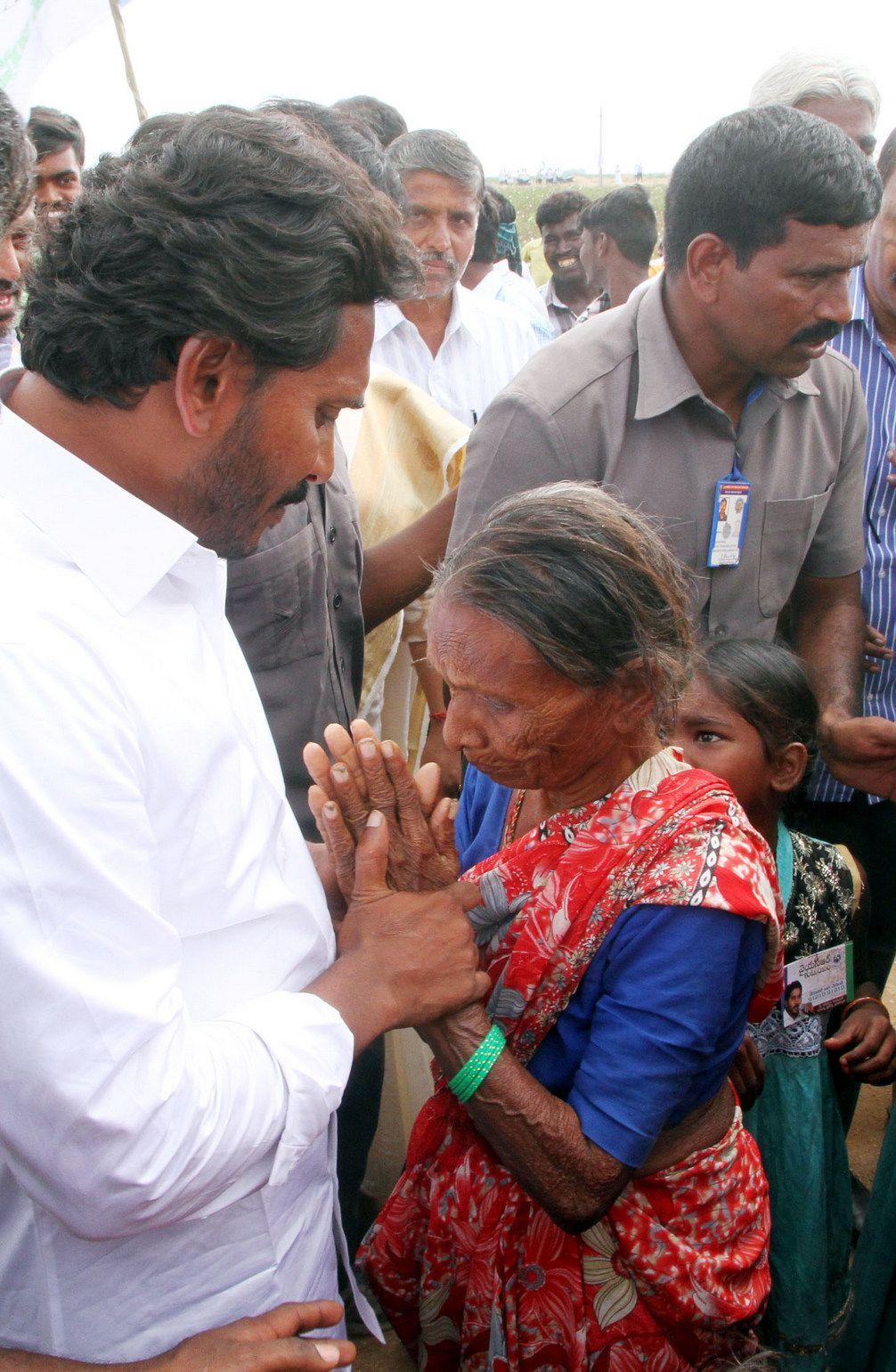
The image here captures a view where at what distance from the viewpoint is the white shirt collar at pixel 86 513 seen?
121cm

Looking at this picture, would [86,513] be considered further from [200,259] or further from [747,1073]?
[747,1073]

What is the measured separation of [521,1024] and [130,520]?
0.95 metres

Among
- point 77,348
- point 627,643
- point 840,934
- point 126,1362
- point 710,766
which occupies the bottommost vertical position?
point 840,934

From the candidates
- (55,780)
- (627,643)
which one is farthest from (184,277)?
(627,643)

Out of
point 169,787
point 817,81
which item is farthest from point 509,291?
point 169,787

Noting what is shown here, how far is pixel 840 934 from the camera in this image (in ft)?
7.43

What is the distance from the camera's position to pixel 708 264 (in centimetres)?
239

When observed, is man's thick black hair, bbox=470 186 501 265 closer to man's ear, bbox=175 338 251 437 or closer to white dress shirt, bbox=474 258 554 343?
white dress shirt, bbox=474 258 554 343

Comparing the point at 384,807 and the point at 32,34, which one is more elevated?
the point at 32,34

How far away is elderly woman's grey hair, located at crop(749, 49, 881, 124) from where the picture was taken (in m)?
3.70

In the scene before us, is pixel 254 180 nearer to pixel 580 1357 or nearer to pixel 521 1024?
pixel 521 1024

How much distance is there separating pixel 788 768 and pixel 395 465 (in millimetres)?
1458

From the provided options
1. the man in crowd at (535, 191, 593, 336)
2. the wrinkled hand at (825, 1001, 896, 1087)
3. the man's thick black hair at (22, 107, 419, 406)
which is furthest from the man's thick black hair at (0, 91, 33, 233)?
the man in crowd at (535, 191, 593, 336)

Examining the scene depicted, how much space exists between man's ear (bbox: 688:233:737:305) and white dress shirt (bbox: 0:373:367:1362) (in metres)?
1.50
